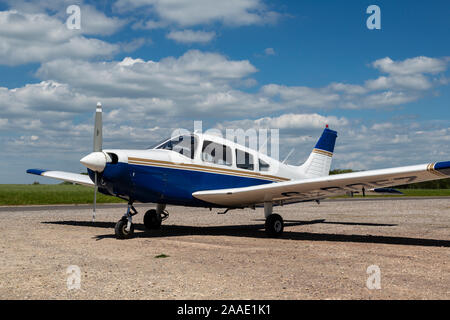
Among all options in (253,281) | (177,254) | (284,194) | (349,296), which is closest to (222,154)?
(284,194)

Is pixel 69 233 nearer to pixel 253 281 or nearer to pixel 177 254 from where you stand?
pixel 177 254

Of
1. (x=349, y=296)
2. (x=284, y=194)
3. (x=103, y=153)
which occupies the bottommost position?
(x=349, y=296)

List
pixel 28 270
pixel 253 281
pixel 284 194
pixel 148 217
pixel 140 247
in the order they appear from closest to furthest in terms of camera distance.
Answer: pixel 253 281
pixel 28 270
pixel 140 247
pixel 284 194
pixel 148 217

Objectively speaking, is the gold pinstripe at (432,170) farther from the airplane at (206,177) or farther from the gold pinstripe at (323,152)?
the gold pinstripe at (323,152)

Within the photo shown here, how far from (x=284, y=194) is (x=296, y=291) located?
6266 millimetres

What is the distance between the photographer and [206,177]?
11.6 m

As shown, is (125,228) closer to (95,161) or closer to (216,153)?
(95,161)

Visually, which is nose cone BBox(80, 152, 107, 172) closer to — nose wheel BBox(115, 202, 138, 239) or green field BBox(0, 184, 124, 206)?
nose wheel BBox(115, 202, 138, 239)

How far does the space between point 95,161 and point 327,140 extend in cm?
921

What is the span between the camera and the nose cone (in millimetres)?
9516

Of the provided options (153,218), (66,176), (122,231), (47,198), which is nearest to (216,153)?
(153,218)

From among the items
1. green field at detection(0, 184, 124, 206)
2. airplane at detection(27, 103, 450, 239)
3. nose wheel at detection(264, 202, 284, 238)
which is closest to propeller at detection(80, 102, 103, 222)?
airplane at detection(27, 103, 450, 239)

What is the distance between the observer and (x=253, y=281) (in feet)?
19.6
